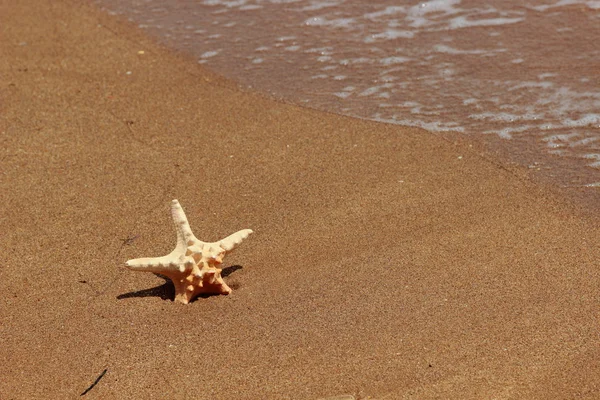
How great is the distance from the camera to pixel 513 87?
238 inches

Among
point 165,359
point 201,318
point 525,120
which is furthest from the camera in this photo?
point 525,120

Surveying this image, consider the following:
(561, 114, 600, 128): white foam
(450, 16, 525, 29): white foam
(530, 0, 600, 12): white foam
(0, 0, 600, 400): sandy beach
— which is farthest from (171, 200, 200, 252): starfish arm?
(530, 0, 600, 12): white foam

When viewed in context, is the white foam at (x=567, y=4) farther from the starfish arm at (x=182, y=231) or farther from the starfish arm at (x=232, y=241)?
the starfish arm at (x=182, y=231)

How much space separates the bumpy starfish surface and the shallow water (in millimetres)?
2173

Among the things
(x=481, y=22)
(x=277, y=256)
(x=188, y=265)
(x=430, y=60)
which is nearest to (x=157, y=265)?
(x=188, y=265)

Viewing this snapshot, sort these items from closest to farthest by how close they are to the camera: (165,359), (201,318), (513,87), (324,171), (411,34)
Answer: (165,359) < (201,318) < (324,171) < (513,87) < (411,34)

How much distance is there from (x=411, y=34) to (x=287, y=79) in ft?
4.32

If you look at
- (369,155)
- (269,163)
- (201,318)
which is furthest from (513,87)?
(201,318)

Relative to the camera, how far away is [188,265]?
12.6 ft

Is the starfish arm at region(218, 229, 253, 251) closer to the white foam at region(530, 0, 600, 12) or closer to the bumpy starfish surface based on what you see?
the bumpy starfish surface

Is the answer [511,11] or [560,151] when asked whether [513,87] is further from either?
[511,11]

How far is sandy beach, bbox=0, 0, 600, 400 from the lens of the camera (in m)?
3.47

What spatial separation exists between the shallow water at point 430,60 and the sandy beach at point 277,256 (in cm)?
31

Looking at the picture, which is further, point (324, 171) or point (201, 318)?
point (324, 171)
